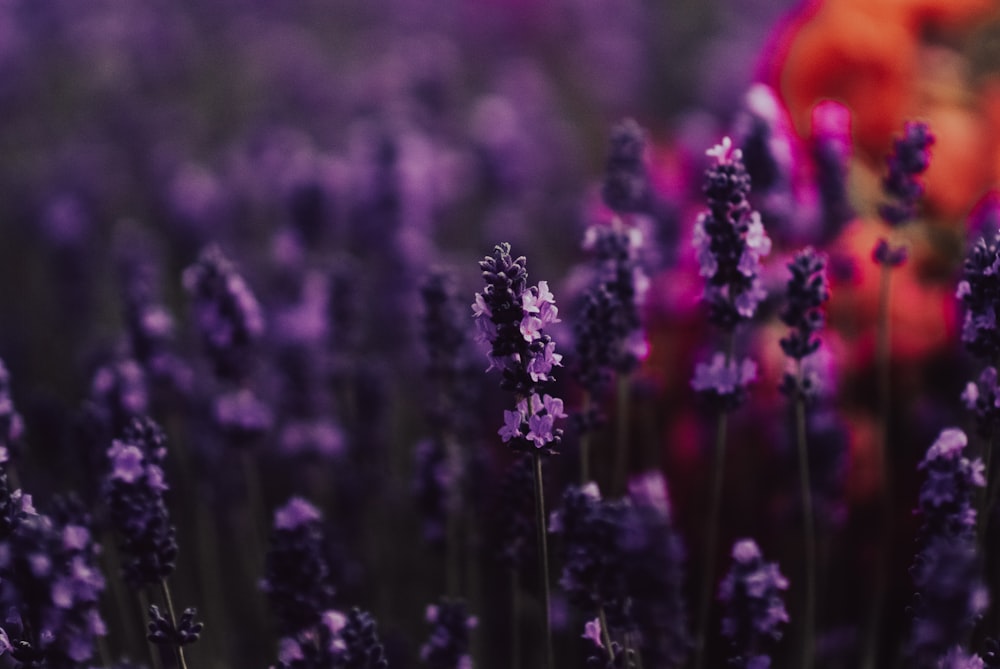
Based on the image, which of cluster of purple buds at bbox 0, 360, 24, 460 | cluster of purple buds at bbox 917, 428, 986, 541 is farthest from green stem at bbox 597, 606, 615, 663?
cluster of purple buds at bbox 0, 360, 24, 460

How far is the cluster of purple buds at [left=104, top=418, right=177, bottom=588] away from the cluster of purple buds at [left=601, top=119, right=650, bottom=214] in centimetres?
76

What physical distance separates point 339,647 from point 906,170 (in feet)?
3.25

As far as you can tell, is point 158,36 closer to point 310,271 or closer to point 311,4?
point 311,4

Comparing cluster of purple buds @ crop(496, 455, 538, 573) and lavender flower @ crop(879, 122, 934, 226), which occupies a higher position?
lavender flower @ crop(879, 122, 934, 226)

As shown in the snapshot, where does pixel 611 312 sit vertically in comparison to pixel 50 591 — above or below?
above

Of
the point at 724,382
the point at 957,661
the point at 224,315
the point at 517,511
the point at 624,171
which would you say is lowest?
the point at 957,661

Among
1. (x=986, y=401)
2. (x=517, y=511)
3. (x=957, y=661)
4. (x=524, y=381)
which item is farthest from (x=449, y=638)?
(x=986, y=401)

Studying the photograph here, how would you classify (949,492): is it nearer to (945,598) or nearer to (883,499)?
(945,598)

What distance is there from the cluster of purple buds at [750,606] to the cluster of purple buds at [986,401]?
0.95 feet

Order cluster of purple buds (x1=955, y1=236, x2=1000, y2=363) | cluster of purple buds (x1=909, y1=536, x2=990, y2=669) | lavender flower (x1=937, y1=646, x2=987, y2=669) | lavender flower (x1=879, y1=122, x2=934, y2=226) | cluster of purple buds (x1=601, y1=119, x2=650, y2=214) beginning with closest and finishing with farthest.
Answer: cluster of purple buds (x1=909, y1=536, x2=990, y2=669) → lavender flower (x1=937, y1=646, x2=987, y2=669) → cluster of purple buds (x1=955, y1=236, x2=1000, y2=363) → lavender flower (x1=879, y1=122, x2=934, y2=226) → cluster of purple buds (x1=601, y1=119, x2=650, y2=214)

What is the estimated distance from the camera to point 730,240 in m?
1.15

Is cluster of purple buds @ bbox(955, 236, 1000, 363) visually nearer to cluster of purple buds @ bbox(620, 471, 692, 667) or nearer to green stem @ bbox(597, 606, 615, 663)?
cluster of purple buds @ bbox(620, 471, 692, 667)

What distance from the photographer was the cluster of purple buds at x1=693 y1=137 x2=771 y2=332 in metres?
1.13

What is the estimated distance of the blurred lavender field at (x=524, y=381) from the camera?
107 cm
